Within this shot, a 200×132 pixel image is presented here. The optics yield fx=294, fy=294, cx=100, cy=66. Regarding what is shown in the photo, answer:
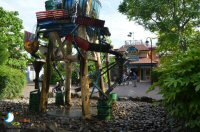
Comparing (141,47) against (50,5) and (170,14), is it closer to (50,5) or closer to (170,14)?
(170,14)

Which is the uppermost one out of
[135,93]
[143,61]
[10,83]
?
[143,61]

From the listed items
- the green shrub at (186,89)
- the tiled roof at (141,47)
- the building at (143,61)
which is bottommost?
the green shrub at (186,89)

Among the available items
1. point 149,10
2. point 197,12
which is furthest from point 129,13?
point 197,12

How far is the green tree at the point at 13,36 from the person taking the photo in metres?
26.3

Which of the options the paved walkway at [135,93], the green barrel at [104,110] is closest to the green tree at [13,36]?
the paved walkway at [135,93]

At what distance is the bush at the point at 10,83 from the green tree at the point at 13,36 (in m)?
10.0

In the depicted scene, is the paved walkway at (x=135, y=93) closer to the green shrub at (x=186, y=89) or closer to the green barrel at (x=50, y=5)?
the green barrel at (x=50, y=5)

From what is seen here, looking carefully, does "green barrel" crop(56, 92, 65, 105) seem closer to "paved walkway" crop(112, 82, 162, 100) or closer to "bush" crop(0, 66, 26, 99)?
"bush" crop(0, 66, 26, 99)

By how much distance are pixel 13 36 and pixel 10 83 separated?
1232cm

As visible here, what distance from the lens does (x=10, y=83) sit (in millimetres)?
15453

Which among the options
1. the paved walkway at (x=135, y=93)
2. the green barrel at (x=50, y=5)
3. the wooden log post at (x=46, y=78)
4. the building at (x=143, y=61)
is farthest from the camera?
the building at (x=143, y=61)

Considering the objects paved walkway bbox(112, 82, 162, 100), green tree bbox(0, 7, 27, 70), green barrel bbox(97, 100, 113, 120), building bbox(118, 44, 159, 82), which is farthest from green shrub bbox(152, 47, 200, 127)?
building bbox(118, 44, 159, 82)

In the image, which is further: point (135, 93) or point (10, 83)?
point (135, 93)

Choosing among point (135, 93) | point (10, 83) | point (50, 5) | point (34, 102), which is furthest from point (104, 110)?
point (135, 93)
